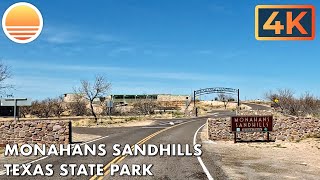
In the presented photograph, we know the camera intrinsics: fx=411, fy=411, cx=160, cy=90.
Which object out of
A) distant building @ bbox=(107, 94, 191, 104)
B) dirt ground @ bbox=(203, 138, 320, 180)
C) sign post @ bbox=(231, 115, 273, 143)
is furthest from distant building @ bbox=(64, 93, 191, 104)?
dirt ground @ bbox=(203, 138, 320, 180)

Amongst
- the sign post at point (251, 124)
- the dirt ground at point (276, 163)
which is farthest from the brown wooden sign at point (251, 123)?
the dirt ground at point (276, 163)

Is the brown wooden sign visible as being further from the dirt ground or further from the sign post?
the dirt ground

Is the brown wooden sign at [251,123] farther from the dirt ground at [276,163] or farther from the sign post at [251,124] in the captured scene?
the dirt ground at [276,163]

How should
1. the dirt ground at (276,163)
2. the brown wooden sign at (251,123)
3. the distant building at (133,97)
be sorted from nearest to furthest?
the dirt ground at (276,163) → the brown wooden sign at (251,123) → the distant building at (133,97)

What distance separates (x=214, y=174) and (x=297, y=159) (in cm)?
766

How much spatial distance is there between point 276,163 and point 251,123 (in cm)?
1080

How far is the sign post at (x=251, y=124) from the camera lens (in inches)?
1153

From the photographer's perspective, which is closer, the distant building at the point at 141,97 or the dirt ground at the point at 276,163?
the dirt ground at the point at 276,163

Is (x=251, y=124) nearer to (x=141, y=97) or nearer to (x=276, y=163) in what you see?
(x=276, y=163)

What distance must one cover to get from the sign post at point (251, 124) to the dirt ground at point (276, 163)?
2.21 metres

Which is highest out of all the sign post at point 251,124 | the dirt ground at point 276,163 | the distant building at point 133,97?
the distant building at point 133,97

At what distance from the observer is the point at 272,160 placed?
64.9ft

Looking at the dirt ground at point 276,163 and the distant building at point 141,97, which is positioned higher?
the distant building at point 141,97

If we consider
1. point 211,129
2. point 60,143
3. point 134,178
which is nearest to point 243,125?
point 211,129
